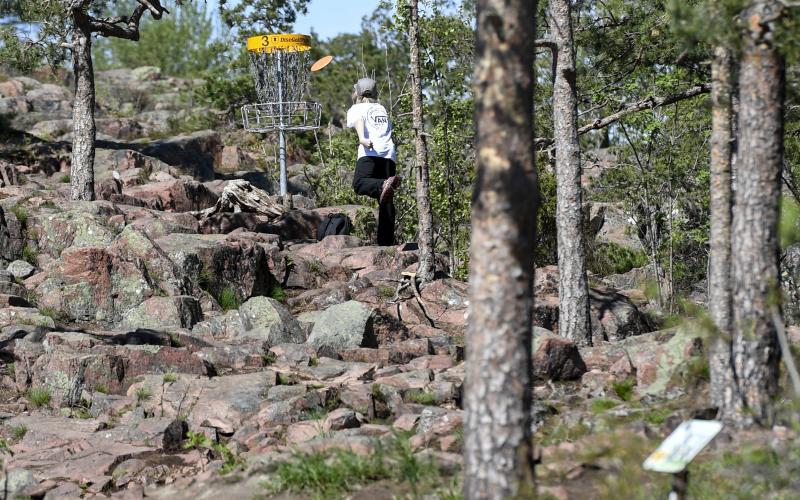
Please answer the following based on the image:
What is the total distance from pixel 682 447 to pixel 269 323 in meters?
8.42

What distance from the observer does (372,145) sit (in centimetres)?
1485

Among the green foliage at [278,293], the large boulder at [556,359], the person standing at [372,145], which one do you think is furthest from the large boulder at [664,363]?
the green foliage at [278,293]

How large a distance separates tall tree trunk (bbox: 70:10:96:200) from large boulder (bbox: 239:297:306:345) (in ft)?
29.2

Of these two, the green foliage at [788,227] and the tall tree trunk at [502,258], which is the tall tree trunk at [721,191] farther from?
the tall tree trunk at [502,258]

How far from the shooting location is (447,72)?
19.5 m

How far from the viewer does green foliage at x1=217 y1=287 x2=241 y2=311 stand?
14977 millimetres

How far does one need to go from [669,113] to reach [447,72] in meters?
4.02

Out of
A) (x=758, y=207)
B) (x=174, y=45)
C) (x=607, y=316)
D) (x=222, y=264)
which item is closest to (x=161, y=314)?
(x=222, y=264)

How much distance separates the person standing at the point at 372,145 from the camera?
48.0 ft

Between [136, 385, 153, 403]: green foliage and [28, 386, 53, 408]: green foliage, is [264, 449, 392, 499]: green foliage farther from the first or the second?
[28, 386, 53, 408]: green foliage

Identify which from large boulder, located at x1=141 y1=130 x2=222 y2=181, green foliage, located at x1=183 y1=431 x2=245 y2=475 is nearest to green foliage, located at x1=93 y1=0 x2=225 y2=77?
large boulder, located at x1=141 y1=130 x2=222 y2=181

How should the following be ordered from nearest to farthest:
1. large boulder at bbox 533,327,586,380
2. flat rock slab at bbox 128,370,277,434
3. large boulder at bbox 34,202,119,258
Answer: large boulder at bbox 533,327,586,380 < flat rock slab at bbox 128,370,277,434 < large boulder at bbox 34,202,119,258

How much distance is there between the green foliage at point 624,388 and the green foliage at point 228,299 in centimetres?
734

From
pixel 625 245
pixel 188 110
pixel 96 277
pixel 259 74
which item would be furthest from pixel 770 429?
pixel 188 110
